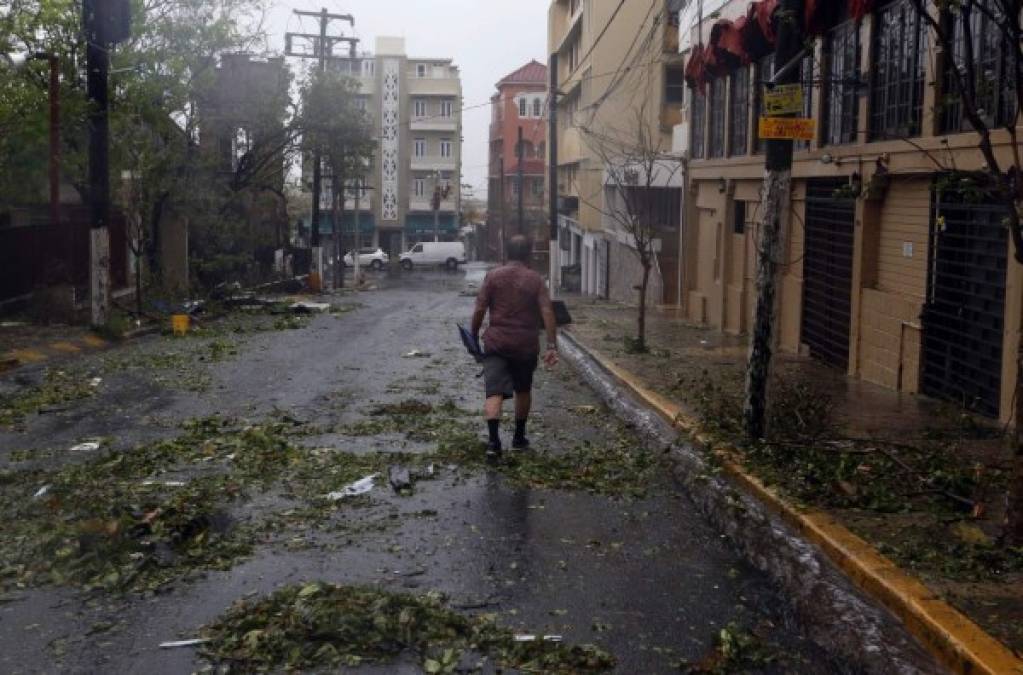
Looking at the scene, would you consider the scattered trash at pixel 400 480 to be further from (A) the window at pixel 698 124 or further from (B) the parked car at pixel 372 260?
(B) the parked car at pixel 372 260

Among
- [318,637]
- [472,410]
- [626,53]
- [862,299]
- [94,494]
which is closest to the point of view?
[318,637]

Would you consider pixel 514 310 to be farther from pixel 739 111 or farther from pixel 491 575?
pixel 739 111

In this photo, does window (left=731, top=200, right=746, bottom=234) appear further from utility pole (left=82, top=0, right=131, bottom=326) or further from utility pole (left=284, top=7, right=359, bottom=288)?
utility pole (left=284, top=7, right=359, bottom=288)

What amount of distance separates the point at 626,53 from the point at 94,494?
39.0 meters

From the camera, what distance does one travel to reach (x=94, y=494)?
8469mm

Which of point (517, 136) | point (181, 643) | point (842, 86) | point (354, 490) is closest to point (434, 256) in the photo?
point (517, 136)

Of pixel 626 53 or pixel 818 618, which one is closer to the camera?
pixel 818 618

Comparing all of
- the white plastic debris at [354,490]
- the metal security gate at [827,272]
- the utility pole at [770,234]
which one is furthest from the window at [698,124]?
the white plastic debris at [354,490]

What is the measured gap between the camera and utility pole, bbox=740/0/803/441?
9797mm

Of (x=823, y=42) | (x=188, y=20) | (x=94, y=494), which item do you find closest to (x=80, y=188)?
(x=188, y=20)

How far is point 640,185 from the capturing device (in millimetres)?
32906

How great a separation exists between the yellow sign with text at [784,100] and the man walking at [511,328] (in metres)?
2.19

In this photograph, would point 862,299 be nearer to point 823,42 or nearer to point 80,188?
point 823,42

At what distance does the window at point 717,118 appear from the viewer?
26.7m
